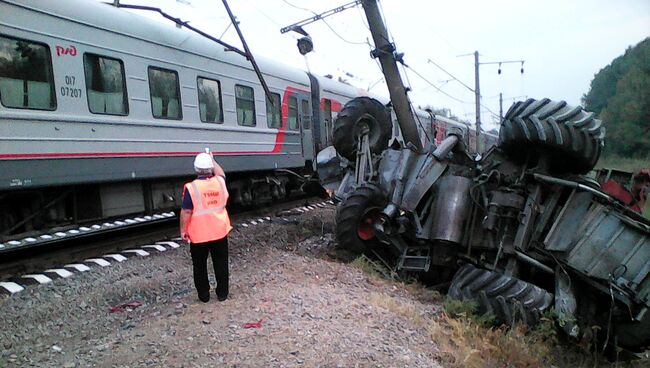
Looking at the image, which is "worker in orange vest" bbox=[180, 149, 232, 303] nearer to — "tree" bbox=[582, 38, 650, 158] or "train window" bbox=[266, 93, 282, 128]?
"train window" bbox=[266, 93, 282, 128]

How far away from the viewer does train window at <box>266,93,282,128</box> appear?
1071cm

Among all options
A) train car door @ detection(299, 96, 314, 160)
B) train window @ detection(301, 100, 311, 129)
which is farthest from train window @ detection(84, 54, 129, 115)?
train window @ detection(301, 100, 311, 129)

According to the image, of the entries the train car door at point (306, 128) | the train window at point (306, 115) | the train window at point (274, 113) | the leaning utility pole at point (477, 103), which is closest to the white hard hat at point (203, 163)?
the train window at point (274, 113)

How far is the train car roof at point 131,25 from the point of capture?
631cm

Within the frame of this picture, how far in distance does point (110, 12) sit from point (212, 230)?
4479 mm

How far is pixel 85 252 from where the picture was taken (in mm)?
6387

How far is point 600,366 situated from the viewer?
5.19 metres

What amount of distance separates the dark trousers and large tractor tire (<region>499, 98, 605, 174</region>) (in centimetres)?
342

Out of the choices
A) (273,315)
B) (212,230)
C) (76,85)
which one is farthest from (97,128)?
(273,315)

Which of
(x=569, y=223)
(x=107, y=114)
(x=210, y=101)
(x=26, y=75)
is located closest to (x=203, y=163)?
(x=26, y=75)

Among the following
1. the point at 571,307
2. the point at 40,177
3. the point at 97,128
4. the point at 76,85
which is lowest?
the point at 571,307

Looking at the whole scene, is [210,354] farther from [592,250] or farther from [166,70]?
[166,70]

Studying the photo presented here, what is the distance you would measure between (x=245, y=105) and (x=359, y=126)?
283 cm

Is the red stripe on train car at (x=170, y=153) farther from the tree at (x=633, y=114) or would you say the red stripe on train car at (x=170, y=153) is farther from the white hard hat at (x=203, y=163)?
the tree at (x=633, y=114)
